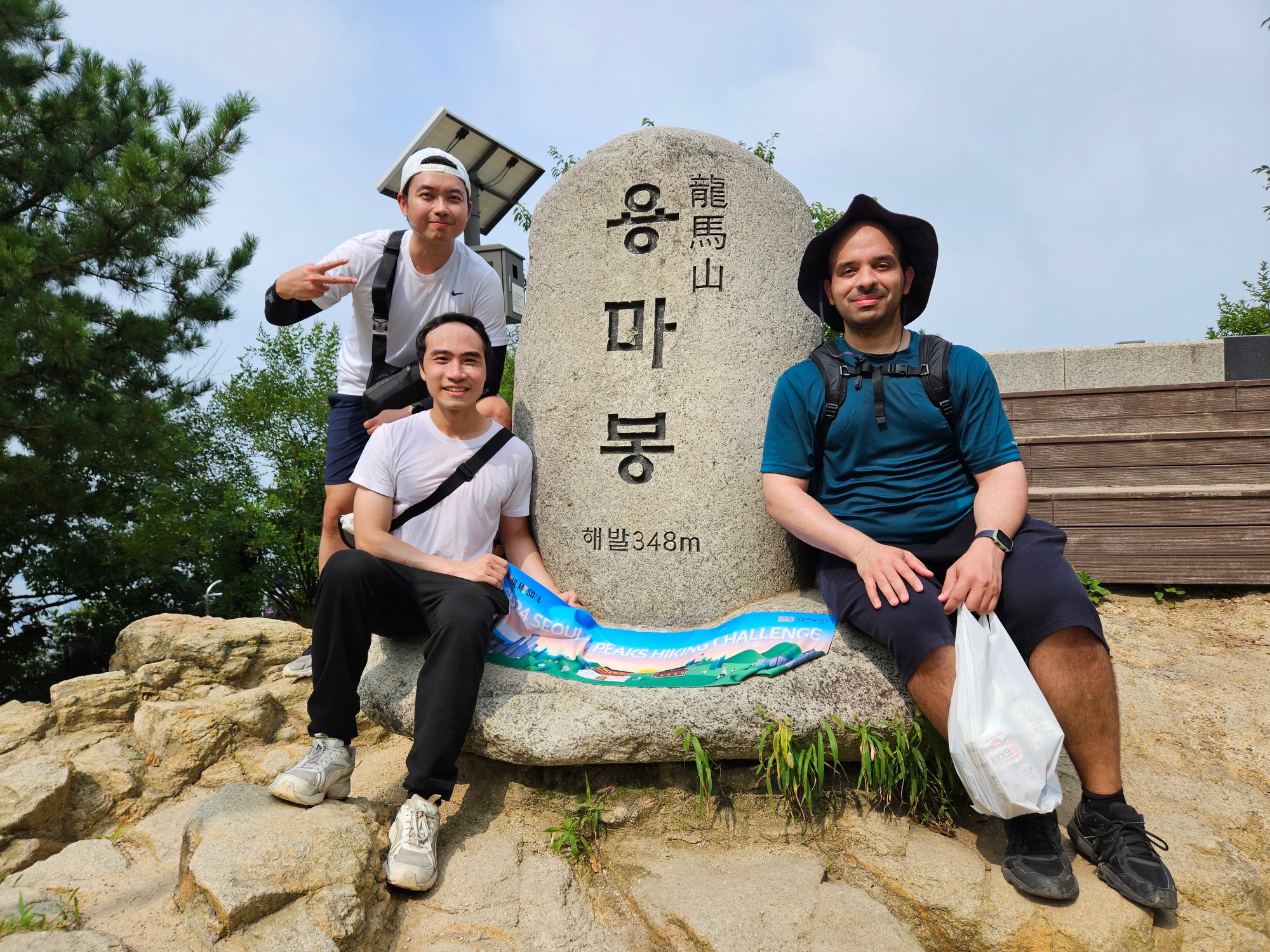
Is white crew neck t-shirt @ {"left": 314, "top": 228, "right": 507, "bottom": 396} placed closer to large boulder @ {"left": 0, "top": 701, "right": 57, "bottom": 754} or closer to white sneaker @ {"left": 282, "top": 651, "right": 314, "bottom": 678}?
white sneaker @ {"left": 282, "top": 651, "right": 314, "bottom": 678}

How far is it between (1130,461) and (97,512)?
7972 millimetres

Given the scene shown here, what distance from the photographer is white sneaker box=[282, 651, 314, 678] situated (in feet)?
14.1

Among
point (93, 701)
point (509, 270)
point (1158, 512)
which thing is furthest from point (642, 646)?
point (509, 270)

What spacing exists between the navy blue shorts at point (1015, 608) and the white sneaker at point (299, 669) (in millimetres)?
2911

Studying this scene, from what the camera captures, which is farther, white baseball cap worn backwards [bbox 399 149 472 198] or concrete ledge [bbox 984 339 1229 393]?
concrete ledge [bbox 984 339 1229 393]

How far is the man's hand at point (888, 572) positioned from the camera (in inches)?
99.0

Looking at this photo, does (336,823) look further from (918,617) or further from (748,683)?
(918,617)

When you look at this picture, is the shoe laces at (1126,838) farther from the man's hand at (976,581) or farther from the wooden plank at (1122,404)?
the wooden plank at (1122,404)

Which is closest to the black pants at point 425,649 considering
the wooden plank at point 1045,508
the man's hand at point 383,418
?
the man's hand at point 383,418

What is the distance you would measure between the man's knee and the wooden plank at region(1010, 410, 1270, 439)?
13.3 ft

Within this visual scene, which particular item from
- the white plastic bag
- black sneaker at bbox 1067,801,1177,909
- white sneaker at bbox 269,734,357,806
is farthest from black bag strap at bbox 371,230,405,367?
black sneaker at bbox 1067,801,1177,909

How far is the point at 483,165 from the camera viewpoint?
5938mm

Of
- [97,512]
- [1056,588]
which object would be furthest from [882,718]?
[97,512]

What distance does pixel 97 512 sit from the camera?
6816 mm
